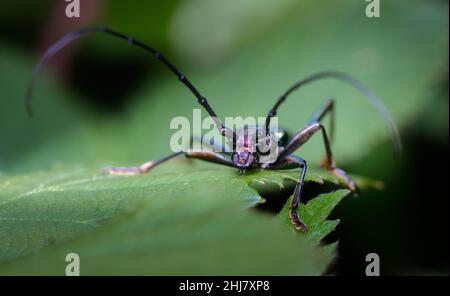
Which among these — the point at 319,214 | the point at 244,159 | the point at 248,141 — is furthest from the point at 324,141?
the point at 319,214

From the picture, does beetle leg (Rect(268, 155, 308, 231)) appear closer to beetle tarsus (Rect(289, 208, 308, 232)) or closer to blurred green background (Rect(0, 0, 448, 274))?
beetle tarsus (Rect(289, 208, 308, 232))

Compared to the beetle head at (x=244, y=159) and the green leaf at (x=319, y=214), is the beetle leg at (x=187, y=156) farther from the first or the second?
the green leaf at (x=319, y=214)

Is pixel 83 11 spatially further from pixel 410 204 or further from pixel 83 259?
pixel 83 259

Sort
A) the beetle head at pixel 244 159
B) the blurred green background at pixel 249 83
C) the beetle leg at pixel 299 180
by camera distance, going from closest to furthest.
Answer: the beetle leg at pixel 299 180
the beetle head at pixel 244 159
the blurred green background at pixel 249 83

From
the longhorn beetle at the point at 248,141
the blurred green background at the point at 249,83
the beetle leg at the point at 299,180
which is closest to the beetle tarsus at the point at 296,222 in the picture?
the beetle leg at the point at 299,180
